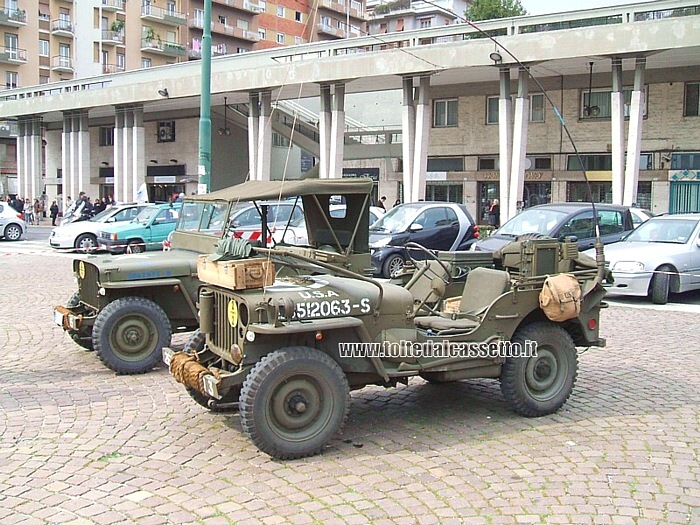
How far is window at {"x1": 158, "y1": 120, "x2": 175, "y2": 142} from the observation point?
44.8m

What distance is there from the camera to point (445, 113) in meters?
35.5

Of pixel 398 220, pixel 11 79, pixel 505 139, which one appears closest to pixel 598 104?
pixel 505 139

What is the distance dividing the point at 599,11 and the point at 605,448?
22.6m

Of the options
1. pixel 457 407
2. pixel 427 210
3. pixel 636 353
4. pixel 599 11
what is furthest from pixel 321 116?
pixel 457 407

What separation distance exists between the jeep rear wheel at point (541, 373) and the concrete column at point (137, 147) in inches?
1370

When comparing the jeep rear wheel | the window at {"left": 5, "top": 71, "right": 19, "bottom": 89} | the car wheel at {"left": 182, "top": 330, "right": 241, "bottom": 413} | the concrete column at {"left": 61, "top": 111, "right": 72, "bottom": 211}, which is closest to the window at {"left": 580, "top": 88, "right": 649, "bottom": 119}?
the jeep rear wheel

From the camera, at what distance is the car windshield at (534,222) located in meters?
15.1

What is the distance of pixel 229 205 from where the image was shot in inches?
312

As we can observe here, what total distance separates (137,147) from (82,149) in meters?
5.56

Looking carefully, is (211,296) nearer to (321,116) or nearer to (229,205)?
(229,205)

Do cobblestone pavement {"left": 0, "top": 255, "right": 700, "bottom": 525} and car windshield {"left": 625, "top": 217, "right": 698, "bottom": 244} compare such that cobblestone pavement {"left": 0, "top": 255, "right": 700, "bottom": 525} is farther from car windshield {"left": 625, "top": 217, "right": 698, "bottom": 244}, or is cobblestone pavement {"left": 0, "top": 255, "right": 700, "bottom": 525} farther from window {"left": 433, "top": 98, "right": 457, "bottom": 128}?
window {"left": 433, "top": 98, "right": 457, "bottom": 128}

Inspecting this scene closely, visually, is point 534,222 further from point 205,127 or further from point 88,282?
point 88,282

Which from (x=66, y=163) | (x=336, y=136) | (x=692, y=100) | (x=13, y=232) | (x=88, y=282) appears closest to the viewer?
(x=88, y=282)

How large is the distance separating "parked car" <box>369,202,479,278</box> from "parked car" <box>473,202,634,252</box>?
1.93 metres
